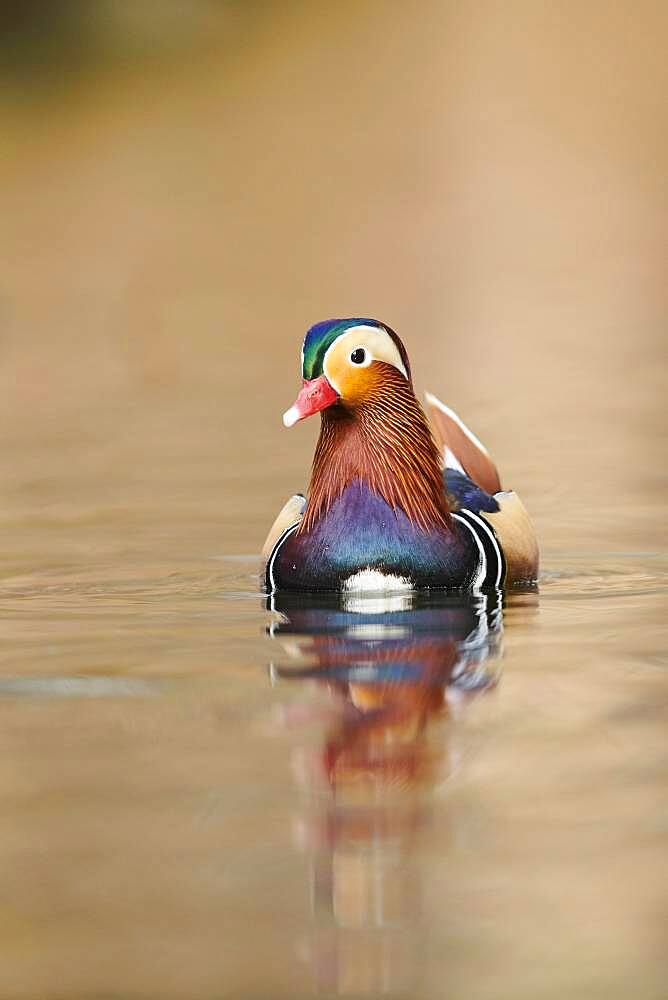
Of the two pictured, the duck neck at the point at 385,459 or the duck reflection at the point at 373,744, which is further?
the duck neck at the point at 385,459

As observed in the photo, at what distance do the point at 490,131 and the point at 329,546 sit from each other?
17.3m

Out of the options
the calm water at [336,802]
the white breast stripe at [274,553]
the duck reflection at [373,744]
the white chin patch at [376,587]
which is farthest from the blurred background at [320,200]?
the calm water at [336,802]

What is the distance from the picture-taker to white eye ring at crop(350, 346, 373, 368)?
5.16 meters

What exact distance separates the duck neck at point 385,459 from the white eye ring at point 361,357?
125 mm

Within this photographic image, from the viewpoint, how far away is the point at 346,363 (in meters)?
5.14

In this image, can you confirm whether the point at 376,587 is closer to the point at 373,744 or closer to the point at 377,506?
the point at 377,506

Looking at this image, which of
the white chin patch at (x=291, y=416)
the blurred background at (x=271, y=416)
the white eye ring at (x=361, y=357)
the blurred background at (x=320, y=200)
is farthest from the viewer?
the blurred background at (x=320, y=200)

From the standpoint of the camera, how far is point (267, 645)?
4.50 m

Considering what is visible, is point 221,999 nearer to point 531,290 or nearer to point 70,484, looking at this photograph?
point 70,484

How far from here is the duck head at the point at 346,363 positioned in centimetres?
505

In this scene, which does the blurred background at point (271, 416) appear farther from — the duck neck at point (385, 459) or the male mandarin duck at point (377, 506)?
the duck neck at point (385, 459)

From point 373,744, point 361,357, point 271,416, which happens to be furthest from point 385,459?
point 271,416

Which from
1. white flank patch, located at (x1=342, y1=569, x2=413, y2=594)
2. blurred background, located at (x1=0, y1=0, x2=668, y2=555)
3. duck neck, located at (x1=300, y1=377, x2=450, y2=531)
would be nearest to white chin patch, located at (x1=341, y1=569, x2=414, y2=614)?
white flank patch, located at (x1=342, y1=569, x2=413, y2=594)

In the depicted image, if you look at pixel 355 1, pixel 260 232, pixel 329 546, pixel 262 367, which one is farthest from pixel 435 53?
pixel 329 546
